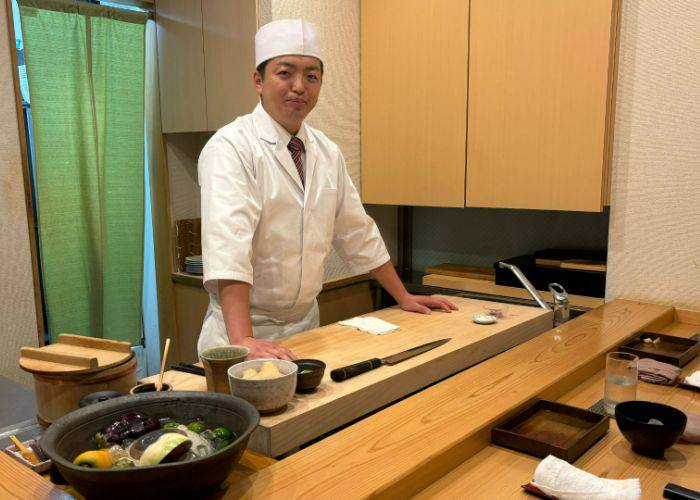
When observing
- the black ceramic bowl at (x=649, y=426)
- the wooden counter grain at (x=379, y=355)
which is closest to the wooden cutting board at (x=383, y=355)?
the wooden counter grain at (x=379, y=355)

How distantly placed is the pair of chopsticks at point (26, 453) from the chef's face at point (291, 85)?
118cm

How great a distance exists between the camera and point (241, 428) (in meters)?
0.93

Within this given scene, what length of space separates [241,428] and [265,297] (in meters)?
0.99

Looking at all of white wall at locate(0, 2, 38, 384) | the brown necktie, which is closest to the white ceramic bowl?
the brown necktie

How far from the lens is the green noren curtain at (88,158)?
2.74m

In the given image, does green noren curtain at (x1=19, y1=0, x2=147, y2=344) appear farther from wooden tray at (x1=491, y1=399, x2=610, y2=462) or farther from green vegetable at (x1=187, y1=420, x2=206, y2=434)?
wooden tray at (x1=491, y1=399, x2=610, y2=462)

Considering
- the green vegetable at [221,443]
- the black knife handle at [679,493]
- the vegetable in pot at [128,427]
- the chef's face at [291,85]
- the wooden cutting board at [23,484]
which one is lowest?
the wooden cutting board at [23,484]

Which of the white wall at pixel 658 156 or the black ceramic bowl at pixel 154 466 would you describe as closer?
the black ceramic bowl at pixel 154 466

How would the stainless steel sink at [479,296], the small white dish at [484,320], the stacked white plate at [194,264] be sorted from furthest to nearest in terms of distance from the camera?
the stacked white plate at [194,264] → the stainless steel sink at [479,296] → the small white dish at [484,320]

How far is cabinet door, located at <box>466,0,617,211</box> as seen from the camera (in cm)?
223

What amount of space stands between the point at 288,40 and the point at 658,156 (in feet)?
4.64

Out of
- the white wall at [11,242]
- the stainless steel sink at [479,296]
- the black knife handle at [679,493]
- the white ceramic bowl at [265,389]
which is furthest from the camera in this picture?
the white wall at [11,242]

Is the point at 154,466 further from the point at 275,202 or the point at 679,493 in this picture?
the point at 275,202

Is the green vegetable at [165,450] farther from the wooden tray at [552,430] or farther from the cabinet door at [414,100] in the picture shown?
the cabinet door at [414,100]
